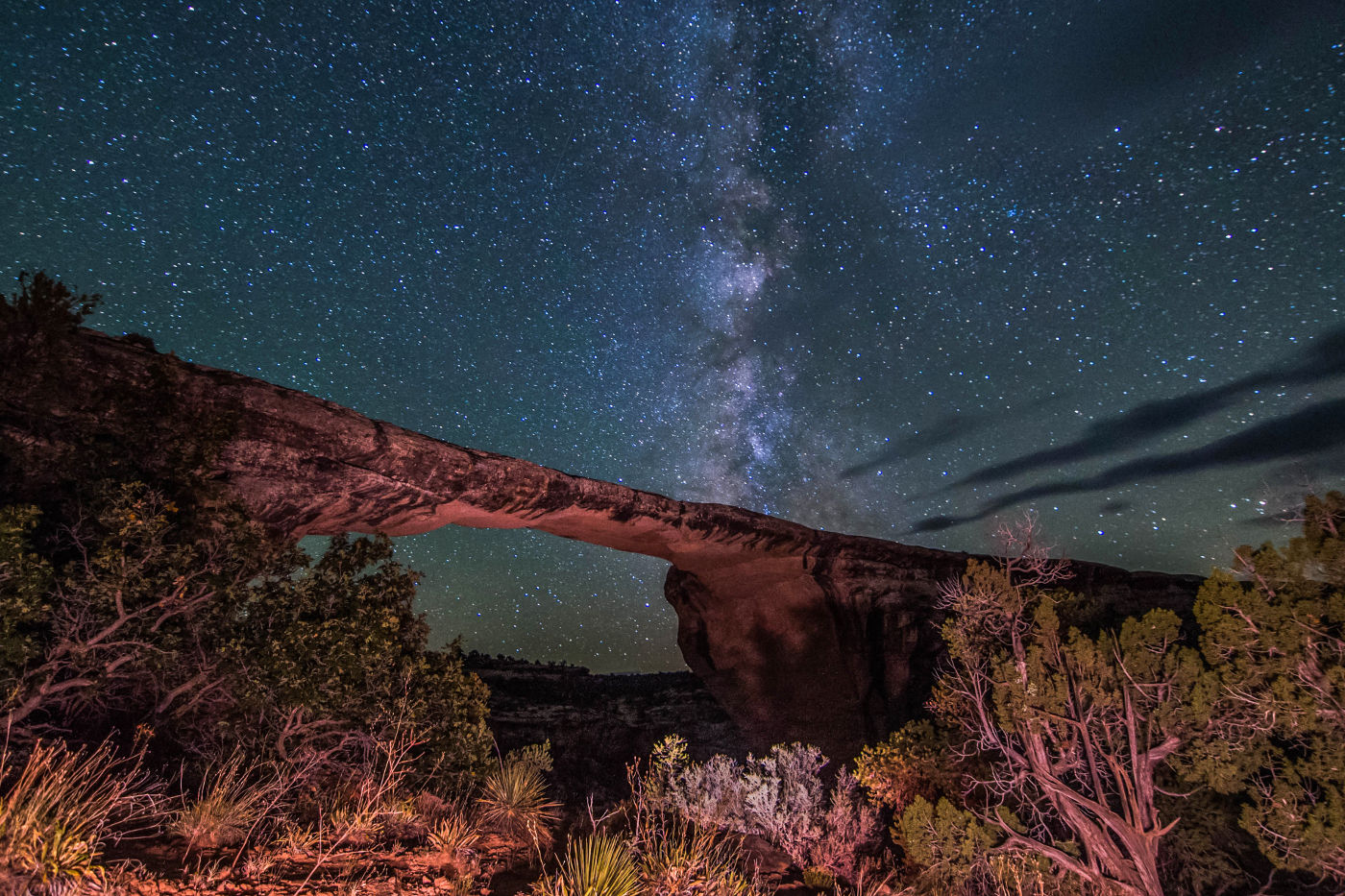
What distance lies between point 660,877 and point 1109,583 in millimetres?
18249

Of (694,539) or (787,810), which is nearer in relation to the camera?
(787,810)

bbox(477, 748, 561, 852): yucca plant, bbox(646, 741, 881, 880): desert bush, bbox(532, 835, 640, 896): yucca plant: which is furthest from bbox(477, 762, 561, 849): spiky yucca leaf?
bbox(532, 835, 640, 896): yucca plant

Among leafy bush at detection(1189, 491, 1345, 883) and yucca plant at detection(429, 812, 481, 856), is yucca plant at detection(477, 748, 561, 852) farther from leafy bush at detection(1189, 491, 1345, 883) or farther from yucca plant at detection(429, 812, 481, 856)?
leafy bush at detection(1189, 491, 1345, 883)

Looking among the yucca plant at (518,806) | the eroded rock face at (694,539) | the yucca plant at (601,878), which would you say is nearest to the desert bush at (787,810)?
the yucca plant at (518,806)

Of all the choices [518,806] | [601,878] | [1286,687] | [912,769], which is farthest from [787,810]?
[601,878]

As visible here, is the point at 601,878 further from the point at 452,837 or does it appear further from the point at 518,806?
the point at 518,806

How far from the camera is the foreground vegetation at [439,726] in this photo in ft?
19.4

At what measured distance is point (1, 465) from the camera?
25.6 feet

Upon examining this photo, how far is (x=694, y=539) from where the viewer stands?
1639 cm

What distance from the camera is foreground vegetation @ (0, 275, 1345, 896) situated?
5902 millimetres

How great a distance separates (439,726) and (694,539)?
840 cm

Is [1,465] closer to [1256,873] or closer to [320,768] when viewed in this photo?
[320,768]

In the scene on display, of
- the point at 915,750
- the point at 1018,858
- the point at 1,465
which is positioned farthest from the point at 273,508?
the point at 1018,858

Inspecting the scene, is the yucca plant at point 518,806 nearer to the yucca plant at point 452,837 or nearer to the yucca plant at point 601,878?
the yucca plant at point 452,837
